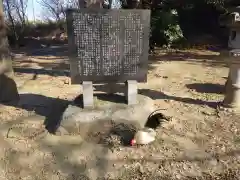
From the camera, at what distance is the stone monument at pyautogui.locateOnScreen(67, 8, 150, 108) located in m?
3.85

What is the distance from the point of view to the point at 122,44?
4.00 meters

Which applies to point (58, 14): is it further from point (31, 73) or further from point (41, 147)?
point (41, 147)

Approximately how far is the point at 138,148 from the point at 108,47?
4.93ft

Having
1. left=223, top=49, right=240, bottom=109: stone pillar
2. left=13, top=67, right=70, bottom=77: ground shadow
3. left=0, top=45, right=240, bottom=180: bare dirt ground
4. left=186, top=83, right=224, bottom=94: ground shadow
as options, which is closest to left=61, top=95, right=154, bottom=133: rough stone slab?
left=0, top=45, right=240, bottom=180: bare dirt ground

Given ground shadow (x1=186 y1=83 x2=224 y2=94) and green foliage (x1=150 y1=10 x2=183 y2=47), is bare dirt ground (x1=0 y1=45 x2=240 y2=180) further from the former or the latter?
green foliage (x1=150 y1=10 x2=183 y2=47)

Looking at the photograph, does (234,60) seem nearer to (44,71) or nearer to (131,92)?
(131,92)

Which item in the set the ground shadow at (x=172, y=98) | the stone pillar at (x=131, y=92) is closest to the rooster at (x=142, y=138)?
the stone pillar at (x=131, y=92)

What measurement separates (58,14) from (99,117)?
23776mm

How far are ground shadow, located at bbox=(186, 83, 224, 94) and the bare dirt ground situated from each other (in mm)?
22

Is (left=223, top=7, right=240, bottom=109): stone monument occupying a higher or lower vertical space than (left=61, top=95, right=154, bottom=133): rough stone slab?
higher

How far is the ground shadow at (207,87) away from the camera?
5688 mm

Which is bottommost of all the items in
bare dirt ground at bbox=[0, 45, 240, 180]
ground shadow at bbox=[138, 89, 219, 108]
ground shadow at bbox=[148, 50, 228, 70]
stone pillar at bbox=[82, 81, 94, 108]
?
bare dirt ground at bbox=[0, 45, 240, 180]

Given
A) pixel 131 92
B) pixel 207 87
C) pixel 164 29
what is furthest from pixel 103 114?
pixel 164 29

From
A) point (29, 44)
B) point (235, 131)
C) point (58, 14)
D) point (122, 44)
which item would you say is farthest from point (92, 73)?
point (58, 14)
